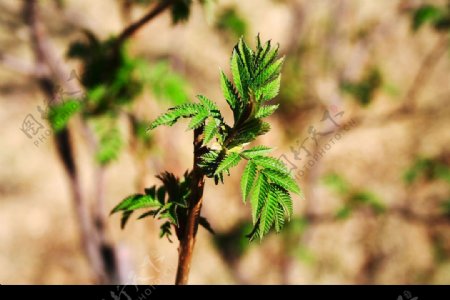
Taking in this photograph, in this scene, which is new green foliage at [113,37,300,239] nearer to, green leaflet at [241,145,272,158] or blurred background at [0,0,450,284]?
green leaflet at [241,145,272,158]

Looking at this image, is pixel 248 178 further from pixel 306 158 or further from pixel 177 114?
pixel 306 158

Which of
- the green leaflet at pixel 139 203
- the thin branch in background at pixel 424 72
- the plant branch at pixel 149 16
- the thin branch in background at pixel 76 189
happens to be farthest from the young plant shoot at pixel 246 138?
the thin branch in background at pixel 424 72

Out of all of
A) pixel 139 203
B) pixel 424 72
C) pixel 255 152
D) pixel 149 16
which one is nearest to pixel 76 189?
pixel 149 16

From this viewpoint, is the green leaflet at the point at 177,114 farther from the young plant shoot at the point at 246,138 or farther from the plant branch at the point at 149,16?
the plant branch at the point at 149,16

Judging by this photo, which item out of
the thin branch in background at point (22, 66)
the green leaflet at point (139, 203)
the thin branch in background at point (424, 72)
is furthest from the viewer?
the thin branch in background at point (424, 72)

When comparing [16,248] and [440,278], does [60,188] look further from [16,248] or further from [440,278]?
[440,278]

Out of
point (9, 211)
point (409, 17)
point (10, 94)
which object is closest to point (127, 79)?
point (10, 94)

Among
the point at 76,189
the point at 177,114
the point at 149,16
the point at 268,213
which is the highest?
the point at 76,189
